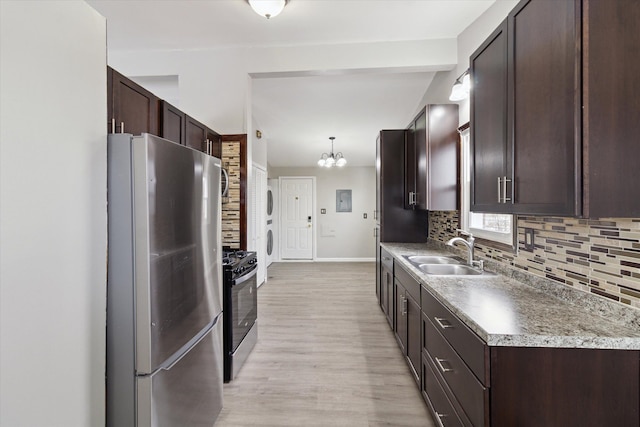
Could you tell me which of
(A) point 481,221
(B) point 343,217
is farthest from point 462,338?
(B) point 343,217

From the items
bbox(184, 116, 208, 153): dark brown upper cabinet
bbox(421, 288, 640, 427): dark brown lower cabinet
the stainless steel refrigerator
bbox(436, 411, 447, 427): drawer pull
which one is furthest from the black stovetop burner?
bbox(421, 288, 640, 427): dark brown lower cabinet

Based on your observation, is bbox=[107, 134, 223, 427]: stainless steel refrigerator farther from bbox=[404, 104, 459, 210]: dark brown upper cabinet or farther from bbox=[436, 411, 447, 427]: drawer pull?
bbox=[404, 104, 459, 210]: dark brown upper cabinet

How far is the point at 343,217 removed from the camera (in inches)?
280

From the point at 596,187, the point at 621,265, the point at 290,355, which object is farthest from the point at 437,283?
the point at 290,355

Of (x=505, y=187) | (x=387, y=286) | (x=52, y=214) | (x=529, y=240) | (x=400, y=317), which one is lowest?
(x=400, y=317)

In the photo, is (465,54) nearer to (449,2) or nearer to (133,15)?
(449,2)

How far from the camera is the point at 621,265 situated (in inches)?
46.0

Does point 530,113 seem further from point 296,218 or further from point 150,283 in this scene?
point 296,218

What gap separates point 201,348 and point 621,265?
6.68ft

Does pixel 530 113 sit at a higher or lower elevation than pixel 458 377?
higher

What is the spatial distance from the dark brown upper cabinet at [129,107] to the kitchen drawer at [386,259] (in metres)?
2.38

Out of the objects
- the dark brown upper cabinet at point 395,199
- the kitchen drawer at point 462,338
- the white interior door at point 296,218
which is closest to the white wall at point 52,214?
the kitchen drawer at point 462,338

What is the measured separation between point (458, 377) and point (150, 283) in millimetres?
1429

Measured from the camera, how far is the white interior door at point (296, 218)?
7094 millimetres
